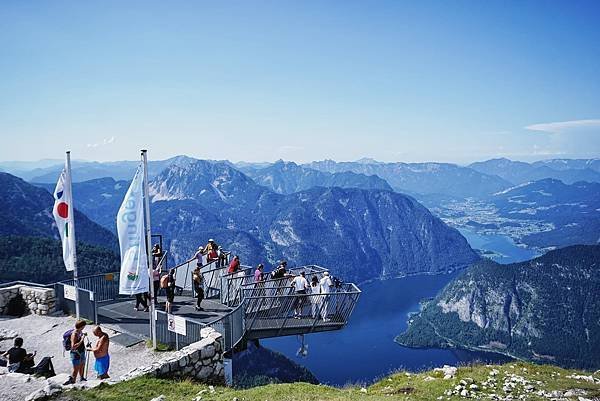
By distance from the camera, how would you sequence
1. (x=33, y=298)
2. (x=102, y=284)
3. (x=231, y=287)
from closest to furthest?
(x=33, y=298) < (x=231, y=287) < (x=102, y=284)

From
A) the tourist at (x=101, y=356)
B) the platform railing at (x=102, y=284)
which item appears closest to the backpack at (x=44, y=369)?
the tourist at (x=101, y=356)

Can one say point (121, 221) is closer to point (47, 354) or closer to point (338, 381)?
point (47, 354)

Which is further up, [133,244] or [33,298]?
[133,244]

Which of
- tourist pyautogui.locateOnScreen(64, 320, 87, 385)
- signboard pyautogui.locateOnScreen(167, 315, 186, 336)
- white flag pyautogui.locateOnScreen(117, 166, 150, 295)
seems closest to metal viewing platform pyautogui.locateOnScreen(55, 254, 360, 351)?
signboard pyautogui.locateOnScreen(167, 315, 186, 336)

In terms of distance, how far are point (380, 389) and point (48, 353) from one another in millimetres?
12537

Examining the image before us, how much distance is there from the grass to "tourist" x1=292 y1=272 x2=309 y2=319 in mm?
4318

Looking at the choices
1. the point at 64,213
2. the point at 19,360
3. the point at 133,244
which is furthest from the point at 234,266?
the point at 19,360

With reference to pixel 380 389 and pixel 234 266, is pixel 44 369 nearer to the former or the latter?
pixel 234 266

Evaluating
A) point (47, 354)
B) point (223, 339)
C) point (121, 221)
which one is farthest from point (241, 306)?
point (47, 354)

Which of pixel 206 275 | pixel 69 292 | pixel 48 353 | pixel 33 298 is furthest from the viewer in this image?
pixel 206 275

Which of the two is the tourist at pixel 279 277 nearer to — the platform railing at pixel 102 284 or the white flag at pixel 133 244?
the platform railing at pixel 102 284

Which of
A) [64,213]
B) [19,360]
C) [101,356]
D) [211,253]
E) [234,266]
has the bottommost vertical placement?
[19,360]

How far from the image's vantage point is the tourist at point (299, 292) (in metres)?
20.7

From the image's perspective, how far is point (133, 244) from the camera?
17.0 m
